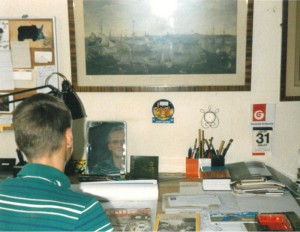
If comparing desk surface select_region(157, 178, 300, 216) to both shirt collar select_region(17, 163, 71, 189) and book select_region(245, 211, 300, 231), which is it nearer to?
book select_region(245, 211, 300, 231)

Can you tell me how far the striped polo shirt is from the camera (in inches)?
40.4

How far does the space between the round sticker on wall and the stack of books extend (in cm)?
51

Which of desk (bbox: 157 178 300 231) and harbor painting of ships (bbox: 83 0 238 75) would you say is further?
harbor painting of ships (bbox: 83 0 238 75)

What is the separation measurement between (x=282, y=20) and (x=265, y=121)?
0.52m

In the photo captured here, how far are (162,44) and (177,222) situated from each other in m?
0.92

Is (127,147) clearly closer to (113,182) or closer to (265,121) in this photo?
(113,182)

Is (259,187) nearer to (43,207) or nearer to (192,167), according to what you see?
(192,167)

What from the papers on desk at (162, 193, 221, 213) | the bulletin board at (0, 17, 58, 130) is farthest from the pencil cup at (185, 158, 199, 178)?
the bulletin board at (0, 17, 58, 130)

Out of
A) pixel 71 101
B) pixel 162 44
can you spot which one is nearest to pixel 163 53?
pixel 162 44

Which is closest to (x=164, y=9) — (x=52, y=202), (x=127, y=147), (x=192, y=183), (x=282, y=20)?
(x=282, y=20)

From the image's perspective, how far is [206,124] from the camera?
2113mm

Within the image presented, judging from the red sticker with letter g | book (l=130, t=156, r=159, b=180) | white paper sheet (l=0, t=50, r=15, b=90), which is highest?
white paper sheet (l=0, t=50, r=15, b=90)

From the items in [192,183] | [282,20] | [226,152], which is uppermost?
[282,20]

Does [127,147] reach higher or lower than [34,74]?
lower
